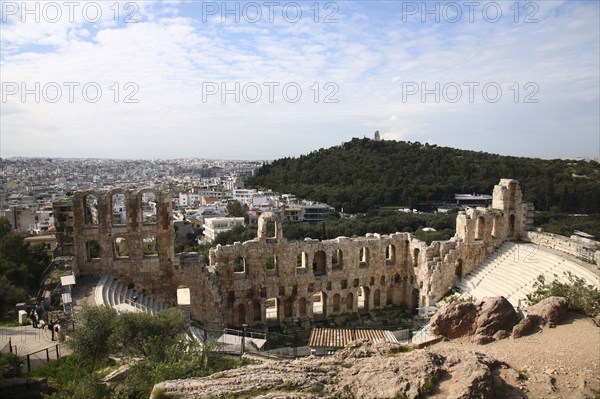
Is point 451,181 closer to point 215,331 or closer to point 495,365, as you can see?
point 215,331

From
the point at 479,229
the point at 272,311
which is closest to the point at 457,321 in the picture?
the point at 479,229

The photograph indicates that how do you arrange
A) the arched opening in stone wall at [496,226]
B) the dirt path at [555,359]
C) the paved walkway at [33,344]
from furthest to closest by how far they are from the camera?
1. the arched opening in stone wall at [496,226]
2. the paved walkway at [33,344]
3. the dirt path at [555,359]

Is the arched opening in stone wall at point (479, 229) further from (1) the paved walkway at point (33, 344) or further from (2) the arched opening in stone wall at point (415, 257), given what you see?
(1) the paved walkway at point (33, 344)

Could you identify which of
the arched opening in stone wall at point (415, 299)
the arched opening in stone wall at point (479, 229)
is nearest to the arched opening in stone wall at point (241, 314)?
the arched opening in stone wall at point (415, 299)

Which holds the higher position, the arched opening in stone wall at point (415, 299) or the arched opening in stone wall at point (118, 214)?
the arched opening in stone wall at point (118, 214)

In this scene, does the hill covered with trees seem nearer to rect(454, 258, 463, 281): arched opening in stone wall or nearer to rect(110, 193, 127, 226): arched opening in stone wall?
rect(110, 193, 127, 226): arched opening in stone wall

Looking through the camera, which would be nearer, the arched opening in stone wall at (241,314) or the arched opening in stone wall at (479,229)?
the arched opening in stone wall at (241,314)

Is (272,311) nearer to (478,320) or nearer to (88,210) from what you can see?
(88,210)

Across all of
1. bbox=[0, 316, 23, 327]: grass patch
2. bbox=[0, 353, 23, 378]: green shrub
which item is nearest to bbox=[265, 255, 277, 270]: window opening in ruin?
bbox=[0, 316, 23, 327]: grass patch
